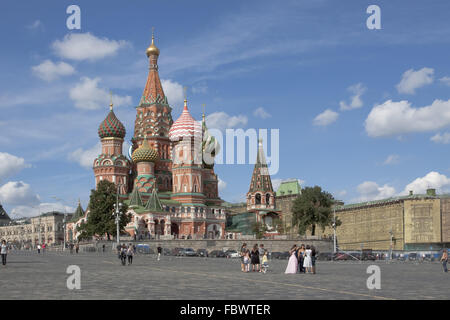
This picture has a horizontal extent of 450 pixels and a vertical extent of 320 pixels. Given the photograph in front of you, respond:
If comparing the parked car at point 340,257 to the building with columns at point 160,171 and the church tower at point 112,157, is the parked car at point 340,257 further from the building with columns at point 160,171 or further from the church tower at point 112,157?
the church tower at point 112,157

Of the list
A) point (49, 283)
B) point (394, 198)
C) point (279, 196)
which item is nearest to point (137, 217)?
point (394, 198)

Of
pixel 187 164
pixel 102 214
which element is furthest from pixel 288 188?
pixel 102 214

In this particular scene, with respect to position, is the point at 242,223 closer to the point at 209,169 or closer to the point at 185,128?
the point at 209,169

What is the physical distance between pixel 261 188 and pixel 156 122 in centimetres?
2188

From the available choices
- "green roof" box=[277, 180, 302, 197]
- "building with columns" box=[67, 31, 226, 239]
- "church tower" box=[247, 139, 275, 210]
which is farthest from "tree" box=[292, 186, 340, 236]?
"green roof" box=[277, 180, 302, 197]

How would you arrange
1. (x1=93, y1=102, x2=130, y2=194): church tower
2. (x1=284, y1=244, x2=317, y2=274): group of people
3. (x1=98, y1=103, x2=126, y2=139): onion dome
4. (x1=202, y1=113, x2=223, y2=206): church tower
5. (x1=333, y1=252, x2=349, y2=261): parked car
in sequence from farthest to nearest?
(x1=202, y1=113, x2=223, y2=206): church tower
(x1=98, y1=103, x2=126, y2=139): onion dome
(x1=93, y1=102, x2=130, y2=194): church tower
(x1=333, y1=252, x2=349, y2=261): parked car
(x1=284, y1=244, x2=317, y2=274): group of people

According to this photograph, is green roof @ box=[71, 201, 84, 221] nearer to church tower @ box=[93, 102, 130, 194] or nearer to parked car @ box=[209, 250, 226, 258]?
church tower @ box=[93, 102, 130, 194]

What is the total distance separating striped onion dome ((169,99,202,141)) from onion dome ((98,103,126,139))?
28.2 ft

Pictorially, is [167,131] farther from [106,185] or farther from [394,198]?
[394,198]

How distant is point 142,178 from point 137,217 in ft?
30.5

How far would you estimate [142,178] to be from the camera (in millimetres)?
105188

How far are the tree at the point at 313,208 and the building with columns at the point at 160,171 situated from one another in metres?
17.4

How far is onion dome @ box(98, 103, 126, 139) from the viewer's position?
348 feet
